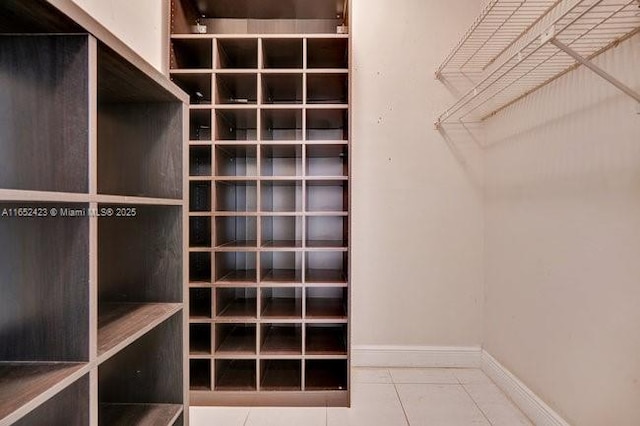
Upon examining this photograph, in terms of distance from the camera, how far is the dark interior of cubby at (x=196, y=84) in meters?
1.76

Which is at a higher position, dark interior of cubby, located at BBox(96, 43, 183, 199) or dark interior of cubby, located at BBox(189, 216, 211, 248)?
dark interior of cubby, located at BBox(96, 43, 183, 199)

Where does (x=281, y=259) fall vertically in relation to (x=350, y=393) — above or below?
above

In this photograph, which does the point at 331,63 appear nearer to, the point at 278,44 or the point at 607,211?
the point at 278,44

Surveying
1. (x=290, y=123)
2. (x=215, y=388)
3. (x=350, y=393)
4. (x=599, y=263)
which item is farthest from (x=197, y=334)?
(x=599, y=263)

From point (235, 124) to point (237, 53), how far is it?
1.21 feet

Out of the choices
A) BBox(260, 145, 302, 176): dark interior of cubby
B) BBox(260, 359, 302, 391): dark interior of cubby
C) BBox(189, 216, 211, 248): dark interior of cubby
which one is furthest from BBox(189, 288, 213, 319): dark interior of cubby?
BBox(260, 145, 302, 176): dark interior of cubby

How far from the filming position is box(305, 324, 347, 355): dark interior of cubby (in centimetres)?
178

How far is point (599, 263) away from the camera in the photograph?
125cm

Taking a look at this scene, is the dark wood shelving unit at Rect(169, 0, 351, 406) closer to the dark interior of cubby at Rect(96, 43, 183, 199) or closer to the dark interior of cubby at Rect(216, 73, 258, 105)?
the dark interior of cubby at Rect(216, 73, 258, 105)

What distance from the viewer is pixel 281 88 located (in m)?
1.97

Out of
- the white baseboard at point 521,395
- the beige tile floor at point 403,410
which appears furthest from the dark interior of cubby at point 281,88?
the white baseboard at point 521,395

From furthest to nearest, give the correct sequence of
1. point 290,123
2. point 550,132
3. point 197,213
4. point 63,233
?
point 290,123 → point 197,213 → point 550,132 → point 63,233

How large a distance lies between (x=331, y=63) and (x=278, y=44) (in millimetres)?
316

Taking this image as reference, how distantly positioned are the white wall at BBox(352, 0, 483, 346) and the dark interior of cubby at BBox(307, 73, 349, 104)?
0.17 meters
